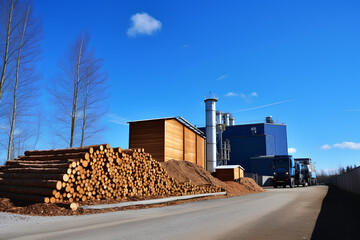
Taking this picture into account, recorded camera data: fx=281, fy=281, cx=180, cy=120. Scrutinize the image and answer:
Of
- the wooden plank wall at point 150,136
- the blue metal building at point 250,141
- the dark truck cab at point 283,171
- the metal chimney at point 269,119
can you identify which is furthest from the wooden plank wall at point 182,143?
the metal chimney at point 269,119

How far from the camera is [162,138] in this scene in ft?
71.7

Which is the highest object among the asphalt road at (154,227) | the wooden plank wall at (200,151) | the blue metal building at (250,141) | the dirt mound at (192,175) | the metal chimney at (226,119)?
the metal chimney at (226,119)

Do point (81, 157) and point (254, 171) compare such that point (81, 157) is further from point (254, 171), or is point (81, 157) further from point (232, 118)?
point (232, 118)

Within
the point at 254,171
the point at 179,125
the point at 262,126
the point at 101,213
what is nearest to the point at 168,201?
the point at 101,213

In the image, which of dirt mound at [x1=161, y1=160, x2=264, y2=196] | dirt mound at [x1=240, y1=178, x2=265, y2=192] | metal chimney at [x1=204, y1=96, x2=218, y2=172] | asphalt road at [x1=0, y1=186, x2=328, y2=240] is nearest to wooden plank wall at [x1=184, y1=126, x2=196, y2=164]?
dirt mound at [x1=161, y1=160, x2=264, y2=196]

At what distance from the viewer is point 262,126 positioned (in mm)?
57156

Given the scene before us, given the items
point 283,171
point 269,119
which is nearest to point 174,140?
point 283,171

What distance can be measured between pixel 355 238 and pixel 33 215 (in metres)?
9.21

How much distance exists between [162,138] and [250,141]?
1523 inches

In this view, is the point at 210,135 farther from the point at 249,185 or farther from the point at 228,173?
the point at 249,185

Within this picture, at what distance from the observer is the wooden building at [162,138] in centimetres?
2186

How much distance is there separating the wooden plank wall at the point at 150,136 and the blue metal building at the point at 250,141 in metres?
35.8

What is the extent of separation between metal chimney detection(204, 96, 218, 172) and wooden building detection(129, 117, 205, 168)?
5916 mm

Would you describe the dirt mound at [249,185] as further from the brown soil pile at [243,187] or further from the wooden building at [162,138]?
the wooden building at [162,138]
